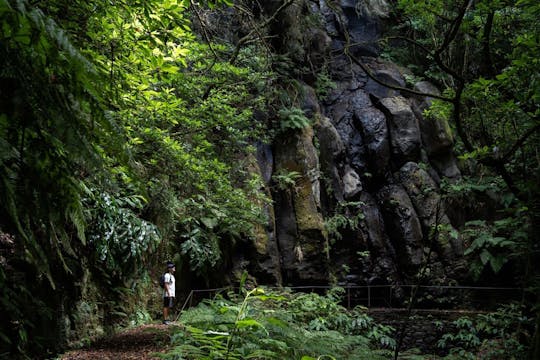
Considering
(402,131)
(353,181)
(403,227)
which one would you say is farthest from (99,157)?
(402,131)

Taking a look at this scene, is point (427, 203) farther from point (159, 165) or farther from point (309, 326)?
point (159, 165)

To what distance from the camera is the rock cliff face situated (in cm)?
1362

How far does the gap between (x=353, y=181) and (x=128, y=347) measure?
12.1 m

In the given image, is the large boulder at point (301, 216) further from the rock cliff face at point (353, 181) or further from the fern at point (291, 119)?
the fern at point (291, 119)

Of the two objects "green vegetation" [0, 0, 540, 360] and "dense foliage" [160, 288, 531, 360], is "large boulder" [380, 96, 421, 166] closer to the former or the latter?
"green vegetation" [0, 0, 540, 360]

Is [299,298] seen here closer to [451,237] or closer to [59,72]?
[451,237]

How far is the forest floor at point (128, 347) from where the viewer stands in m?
5.23

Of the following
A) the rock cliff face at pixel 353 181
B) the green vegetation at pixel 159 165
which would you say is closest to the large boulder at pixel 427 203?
the rock cliff face at pixel 353 181

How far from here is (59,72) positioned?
1.40 m

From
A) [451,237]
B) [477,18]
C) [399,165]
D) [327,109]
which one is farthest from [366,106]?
[477,18]

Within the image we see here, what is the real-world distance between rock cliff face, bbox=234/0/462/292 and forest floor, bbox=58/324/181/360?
19.4ft

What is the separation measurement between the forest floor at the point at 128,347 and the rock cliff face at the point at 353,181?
590 cm

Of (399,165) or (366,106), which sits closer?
(399,165)

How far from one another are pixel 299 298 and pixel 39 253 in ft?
31.0
